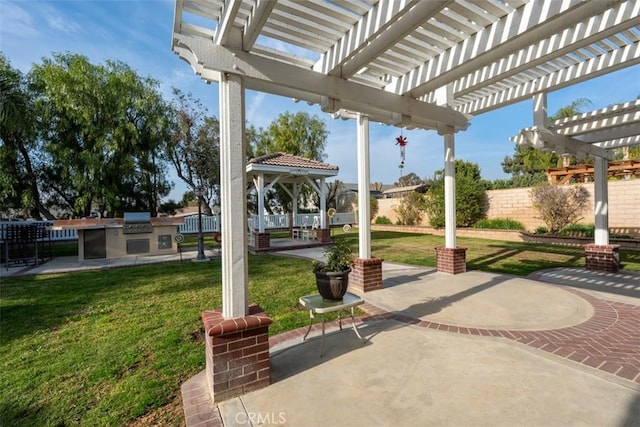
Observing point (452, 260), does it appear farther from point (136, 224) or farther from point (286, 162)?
point (136, 224)

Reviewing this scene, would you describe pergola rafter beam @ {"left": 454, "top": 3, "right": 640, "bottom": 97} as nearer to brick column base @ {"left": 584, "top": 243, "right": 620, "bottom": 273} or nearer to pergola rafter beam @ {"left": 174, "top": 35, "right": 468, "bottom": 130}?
pergola rafter beam @ {"left": 174, "top": 35, "right": 468, "bottom": 130}

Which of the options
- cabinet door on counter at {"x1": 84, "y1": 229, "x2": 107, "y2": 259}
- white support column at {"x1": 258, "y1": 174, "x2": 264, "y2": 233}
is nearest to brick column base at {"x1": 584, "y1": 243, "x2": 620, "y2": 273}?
white support column at {"x1": 258, "y1": 174, "x2": 264, "y2": 233}

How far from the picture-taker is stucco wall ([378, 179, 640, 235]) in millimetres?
10242

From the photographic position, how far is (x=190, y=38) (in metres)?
2.46

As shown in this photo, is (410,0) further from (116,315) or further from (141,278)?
(141,278)

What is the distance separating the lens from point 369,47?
301 cm

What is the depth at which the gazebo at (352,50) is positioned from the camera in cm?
250

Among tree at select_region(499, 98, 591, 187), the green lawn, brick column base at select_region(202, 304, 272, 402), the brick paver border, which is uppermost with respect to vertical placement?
tree at select_region(499, 98, 591, 187)

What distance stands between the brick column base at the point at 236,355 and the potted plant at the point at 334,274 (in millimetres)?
885

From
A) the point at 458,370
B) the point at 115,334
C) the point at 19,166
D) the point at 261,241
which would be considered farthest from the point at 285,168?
the point at 19,166

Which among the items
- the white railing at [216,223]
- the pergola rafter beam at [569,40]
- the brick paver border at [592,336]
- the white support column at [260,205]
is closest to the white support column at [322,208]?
the white railing at [216,223]

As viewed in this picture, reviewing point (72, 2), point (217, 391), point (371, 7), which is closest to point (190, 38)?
point (371, 7)

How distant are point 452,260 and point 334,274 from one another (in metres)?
3.90

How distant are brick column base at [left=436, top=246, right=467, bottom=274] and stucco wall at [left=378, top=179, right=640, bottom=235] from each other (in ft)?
28.3
